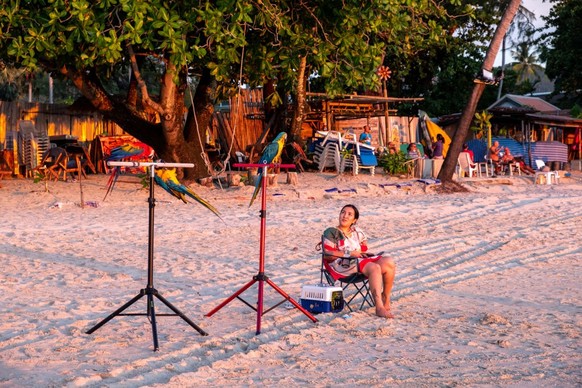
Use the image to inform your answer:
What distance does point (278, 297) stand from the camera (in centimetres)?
779

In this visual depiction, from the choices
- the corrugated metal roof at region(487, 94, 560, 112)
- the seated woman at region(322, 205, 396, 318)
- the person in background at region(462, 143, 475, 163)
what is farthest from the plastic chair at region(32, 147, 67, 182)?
the corrugated metal roof at region(487, 94, 560, 112)

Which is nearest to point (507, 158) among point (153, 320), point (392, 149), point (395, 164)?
point (392, 149)

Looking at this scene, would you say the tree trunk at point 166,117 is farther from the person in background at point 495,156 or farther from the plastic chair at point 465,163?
the person in background at point 495,156

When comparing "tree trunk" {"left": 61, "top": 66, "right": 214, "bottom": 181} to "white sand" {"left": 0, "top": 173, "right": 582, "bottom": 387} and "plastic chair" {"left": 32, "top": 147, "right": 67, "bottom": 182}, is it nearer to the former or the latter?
"plastic chair" {"left": 32, "top": 147, "right": 67, "bottom": 182}

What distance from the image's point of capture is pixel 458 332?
20.6 feet

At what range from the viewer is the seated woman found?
689cm

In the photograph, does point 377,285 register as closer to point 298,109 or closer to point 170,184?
point 170,184

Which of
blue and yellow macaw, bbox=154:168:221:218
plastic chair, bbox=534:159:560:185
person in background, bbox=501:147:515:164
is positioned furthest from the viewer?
person in background, bbox=501:147:515:164

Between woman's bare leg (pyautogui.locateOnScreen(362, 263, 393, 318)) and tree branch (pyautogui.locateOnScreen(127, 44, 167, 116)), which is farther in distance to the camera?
tree branch (pyautogui.locateOnScreen(127, 44, 167, 116))

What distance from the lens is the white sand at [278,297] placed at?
205 inches

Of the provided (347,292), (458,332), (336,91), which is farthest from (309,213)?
(458,332)

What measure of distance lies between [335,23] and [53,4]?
4801 mm

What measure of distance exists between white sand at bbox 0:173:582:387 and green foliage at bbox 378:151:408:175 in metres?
4.42

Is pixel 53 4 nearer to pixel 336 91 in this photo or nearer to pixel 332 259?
pixel 336 91
